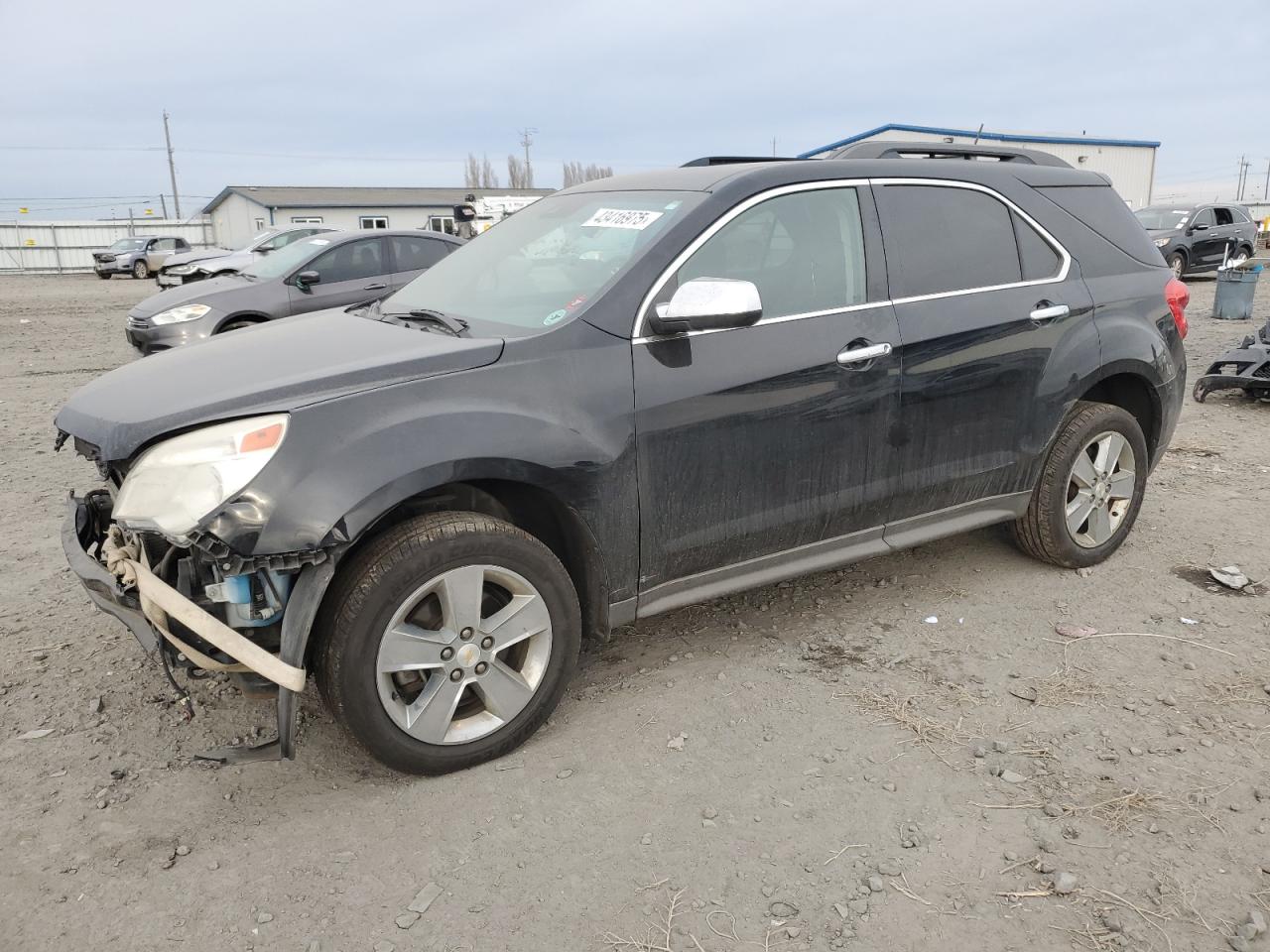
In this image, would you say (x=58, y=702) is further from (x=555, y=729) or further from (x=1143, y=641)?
(x=1143, y=641)

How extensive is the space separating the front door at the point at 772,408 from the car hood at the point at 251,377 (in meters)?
0.66

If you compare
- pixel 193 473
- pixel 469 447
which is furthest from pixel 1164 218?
pixel 193 473

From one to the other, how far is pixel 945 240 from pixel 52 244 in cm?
4740

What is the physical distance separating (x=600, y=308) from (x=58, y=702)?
2.36 m

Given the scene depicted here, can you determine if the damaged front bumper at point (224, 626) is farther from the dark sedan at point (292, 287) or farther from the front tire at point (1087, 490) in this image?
the dark sedan at point (292, 287)

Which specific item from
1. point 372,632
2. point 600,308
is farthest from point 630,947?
point 600,308

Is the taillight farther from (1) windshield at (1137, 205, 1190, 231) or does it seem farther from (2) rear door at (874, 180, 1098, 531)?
(1) windshield at (1137, 205, 1190, 231)

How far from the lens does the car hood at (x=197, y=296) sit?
932cm

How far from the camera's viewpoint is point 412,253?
33.8 feet

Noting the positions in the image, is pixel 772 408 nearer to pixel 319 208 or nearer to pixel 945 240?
pixel 945 240

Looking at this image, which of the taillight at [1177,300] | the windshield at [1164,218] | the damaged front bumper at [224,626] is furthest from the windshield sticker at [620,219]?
the windshield at [1164,218]

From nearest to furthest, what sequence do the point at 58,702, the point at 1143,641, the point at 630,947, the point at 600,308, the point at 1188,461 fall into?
the point at 630,947, the point at 600,308, the point at 58,702, the point at 1143,641, the point at 1188,461

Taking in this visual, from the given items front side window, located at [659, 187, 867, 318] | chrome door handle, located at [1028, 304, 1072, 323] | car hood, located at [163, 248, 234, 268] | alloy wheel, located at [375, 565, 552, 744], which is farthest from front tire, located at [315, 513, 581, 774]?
car hood, located at [163, 248, 234, 268]

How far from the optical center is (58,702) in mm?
3344
